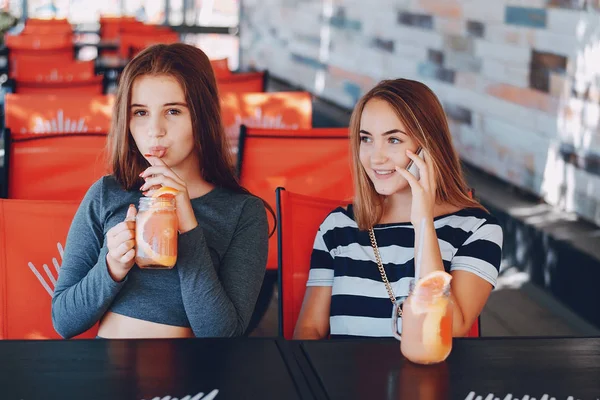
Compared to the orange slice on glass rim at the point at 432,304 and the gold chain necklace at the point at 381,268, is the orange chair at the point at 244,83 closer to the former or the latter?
the gold chain necklace at the point at 381,268

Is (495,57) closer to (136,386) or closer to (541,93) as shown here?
(541,93)

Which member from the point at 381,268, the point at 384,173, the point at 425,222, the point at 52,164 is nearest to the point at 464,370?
the point at 425,222

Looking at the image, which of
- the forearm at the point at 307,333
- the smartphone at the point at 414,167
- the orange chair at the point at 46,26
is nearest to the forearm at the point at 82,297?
the forearm at the point at 307,333

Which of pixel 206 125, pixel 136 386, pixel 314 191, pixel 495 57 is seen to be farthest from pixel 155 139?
pixel 495 57

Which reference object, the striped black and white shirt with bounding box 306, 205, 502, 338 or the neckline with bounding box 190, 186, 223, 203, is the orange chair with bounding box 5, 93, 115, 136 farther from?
the striped black and white shirt with bounding box 306, 205, 502, 338

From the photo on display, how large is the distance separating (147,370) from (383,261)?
28.3 inches

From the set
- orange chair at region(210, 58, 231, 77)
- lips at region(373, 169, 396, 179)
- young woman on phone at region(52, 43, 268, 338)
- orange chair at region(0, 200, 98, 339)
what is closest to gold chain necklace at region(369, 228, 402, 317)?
lips at region(373, 169, 396, 179)

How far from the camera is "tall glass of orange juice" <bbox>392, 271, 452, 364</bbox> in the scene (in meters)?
1.51

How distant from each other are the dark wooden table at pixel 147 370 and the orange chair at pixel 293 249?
0.51m

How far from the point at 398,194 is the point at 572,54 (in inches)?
97.9

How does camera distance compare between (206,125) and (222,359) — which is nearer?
(222,359)

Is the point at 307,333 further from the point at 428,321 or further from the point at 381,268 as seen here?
the point at 428,321

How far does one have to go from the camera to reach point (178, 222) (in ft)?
6.05

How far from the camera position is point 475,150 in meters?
5.56
